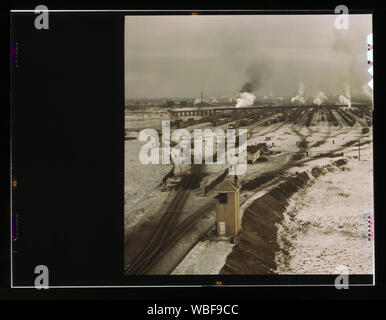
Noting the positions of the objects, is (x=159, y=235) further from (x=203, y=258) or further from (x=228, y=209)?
(x=228, y=209)

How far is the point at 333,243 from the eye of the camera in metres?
2.77

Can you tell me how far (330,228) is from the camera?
9.09 feet

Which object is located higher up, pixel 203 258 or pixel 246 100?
pixel 246 100

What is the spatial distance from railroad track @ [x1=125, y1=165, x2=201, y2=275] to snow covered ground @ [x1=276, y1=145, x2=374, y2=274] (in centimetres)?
63

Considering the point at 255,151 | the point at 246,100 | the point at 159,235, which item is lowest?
the point at 159,235

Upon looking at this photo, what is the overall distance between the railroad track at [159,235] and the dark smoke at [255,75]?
2.23 ft

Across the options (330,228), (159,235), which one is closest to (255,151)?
(330,228)

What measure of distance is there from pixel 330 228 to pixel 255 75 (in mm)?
1016

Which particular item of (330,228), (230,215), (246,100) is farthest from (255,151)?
(330,228)

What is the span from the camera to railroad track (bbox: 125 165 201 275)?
274 cm

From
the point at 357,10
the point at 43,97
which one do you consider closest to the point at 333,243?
the point at 357,10

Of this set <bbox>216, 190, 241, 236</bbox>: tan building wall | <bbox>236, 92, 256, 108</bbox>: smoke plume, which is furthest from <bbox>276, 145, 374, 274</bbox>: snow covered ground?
<bbox>236, 92, 256, 108</bbox>: smoke plume

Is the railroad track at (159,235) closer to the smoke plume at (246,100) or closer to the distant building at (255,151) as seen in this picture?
the distant building at (255,151)

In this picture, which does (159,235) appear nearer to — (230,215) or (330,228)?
(230,215)
